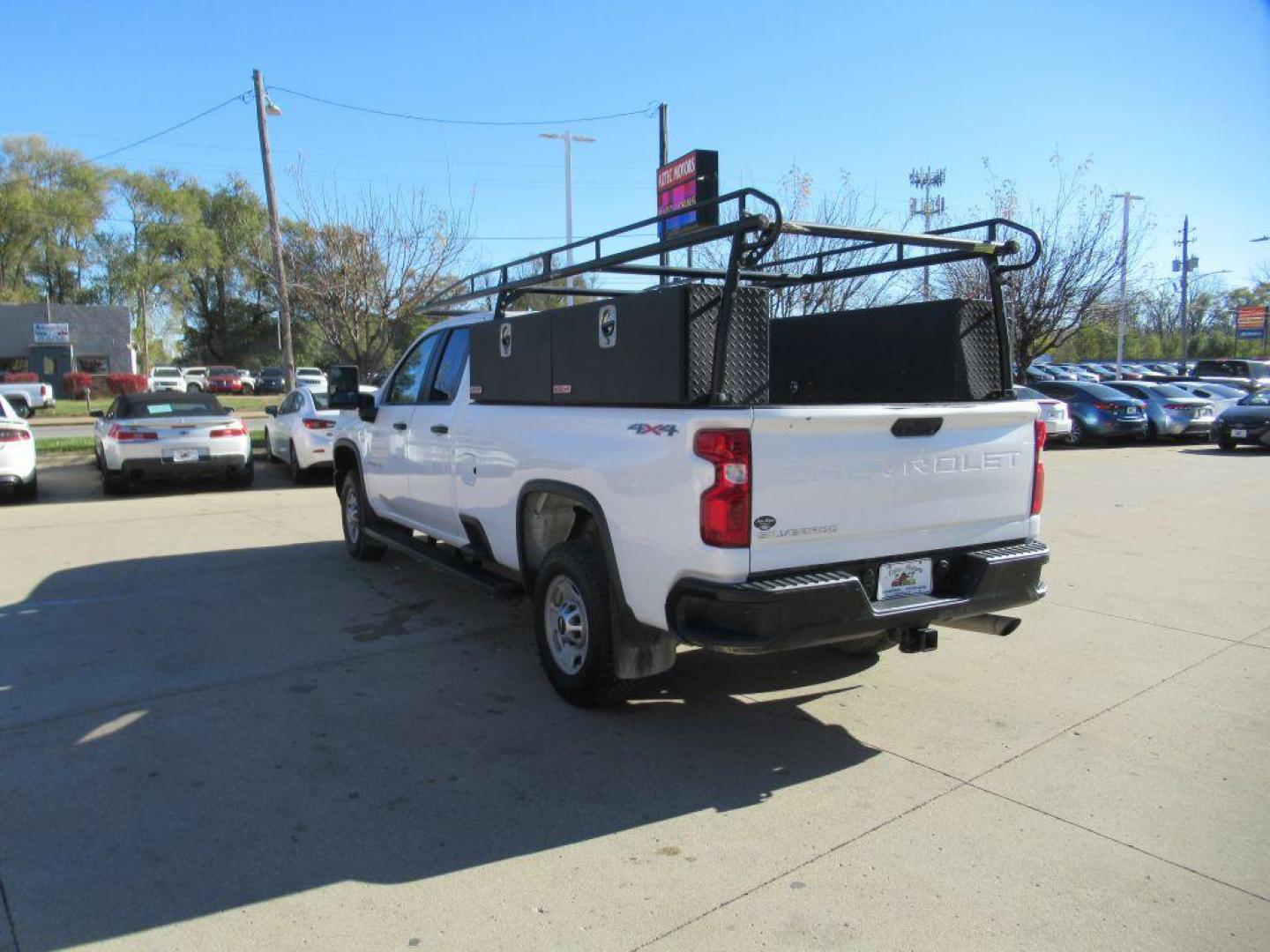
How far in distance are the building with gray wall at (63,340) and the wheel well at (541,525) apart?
48108 millimetres

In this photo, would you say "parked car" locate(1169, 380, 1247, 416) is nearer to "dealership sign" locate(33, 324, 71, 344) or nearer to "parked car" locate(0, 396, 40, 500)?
"parked car" locate(0, 396, 40, 500)

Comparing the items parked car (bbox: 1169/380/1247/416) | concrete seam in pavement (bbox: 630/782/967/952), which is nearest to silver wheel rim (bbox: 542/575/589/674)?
concrete seam in pavement (bbox: 630/782/967/952)

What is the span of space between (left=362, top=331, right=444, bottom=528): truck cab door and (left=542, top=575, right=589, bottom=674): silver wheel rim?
7.94ft

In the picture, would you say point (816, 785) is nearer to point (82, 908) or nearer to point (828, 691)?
point (828, 691)

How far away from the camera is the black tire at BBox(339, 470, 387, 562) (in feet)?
25.2

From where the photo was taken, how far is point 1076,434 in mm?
20562

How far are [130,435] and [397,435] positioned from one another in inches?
273

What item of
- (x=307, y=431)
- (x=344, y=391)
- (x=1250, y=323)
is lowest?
(x=307, y=431)

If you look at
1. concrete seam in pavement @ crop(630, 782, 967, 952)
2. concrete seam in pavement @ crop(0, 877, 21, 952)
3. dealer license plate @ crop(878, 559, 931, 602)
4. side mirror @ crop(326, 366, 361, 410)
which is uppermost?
side mirror @ crop(326, 366, 361, 410)

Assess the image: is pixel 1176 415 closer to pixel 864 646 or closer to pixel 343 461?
pixel 864 646

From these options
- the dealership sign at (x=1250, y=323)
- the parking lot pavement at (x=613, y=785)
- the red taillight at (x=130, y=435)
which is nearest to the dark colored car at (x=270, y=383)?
the red taillight at (x=130, y=435)

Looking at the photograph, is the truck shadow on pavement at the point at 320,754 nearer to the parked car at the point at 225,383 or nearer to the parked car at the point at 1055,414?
the parked car at the point at 1055,414

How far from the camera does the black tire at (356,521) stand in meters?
7.67

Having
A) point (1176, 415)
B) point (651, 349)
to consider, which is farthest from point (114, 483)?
point (1176, 415)
